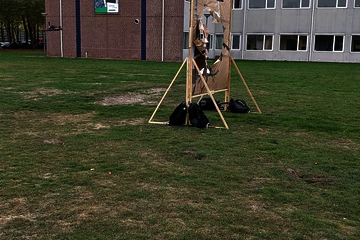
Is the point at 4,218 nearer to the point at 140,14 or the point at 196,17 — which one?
the point at 196,17

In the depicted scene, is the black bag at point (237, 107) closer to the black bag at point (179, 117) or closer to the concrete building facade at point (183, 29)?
the black bag at point (179, 117)

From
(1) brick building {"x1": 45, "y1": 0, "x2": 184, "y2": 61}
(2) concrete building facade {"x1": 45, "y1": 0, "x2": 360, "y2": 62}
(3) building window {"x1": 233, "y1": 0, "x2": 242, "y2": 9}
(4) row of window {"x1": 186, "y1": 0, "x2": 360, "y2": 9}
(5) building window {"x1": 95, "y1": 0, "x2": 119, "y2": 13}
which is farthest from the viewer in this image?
(3) building window {"x1": 233, "y1": 0, "x2": 242, "y2": 9}

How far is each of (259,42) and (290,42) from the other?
3.06m

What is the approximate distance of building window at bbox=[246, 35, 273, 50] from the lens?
42.7 meters

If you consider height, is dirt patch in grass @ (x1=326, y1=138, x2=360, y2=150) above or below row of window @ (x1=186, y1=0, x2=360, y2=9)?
below

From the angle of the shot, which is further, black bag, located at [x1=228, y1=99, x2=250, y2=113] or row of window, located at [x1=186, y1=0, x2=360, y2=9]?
row of window, located at [x1=186, y1=0, x2=360, y2=9]

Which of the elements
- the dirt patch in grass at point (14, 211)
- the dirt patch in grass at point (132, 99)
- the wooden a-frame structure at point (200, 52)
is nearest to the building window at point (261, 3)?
the dirt patch in grass at point (132, 99)

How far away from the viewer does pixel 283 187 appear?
17.2 ft

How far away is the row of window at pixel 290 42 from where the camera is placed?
39.8 meters

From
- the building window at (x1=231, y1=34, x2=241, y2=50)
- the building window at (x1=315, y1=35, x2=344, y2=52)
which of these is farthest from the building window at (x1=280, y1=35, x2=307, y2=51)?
the building window at (x1=231, y1=34, x2=241, y2=50)

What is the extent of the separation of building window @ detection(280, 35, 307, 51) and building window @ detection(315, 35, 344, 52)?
119 centimetres

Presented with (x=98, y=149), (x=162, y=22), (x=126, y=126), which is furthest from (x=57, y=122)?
(x=162, y=22)

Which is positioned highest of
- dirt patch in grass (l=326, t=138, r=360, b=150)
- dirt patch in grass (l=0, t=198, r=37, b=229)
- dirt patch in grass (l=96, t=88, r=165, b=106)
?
dirt patch in grass (l=0, t=198, r=37, b=229)

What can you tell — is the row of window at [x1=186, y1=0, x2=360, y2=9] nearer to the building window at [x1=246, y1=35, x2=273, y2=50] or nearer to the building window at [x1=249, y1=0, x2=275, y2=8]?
the building window at [x1=249, y1=0, x2=275, y2=8]
